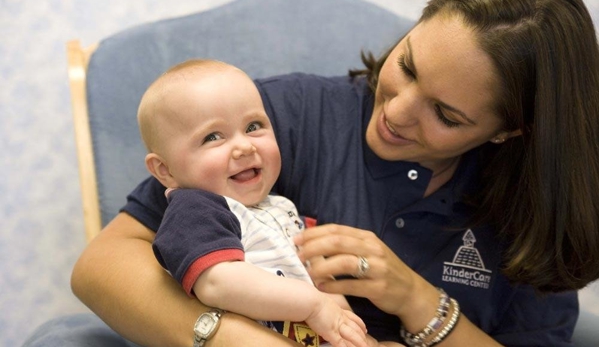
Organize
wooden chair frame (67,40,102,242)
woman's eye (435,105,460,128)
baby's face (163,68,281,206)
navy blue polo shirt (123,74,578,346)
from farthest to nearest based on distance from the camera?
wooden chair frame (67,40,102,242) < navy blue polo shirt (123,74,578,346) < woman's eye (435,105,460,128) < baby's face (163,68,281,206)

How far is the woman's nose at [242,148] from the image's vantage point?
3.77 ft

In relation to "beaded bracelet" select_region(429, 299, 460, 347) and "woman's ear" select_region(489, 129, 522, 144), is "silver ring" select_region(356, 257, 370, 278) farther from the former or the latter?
"woman's ear" select_region(489, 129, 522, 144)

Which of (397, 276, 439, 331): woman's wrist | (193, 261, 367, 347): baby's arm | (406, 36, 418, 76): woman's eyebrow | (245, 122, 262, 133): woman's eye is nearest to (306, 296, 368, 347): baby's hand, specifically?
(193, 261, 367, 347): baby's arm

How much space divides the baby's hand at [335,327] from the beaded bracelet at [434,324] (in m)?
0.26

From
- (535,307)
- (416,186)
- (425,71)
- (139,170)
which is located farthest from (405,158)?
(139,170)

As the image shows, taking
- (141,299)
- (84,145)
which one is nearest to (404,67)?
(141,299)

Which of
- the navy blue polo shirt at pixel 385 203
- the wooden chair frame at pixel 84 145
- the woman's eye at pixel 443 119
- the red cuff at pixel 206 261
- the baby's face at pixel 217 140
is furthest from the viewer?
the wooden chair frame at pixel 84 145

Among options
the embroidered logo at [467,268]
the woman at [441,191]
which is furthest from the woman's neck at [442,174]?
the embroidered logo at [467,268]

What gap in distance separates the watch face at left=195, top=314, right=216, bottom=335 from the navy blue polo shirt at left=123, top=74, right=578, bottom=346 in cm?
35

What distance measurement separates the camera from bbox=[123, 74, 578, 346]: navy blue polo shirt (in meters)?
1.38

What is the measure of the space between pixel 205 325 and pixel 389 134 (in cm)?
47

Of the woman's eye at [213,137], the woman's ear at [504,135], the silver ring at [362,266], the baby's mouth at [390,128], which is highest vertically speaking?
the woman's eye at [213,137]

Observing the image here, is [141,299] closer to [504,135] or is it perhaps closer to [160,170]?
[160,170]

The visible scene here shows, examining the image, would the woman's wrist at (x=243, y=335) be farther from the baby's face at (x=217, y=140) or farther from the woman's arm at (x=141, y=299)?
the baby's face at (x=217, y=140)
